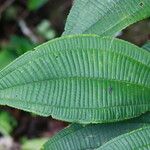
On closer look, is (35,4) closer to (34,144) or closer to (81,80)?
(34,144)

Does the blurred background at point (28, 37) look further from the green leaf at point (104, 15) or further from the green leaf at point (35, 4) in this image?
the green leaf at point (104, 15)

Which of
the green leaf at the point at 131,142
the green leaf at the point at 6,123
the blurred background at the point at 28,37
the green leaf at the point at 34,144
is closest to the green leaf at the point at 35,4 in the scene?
the blurred background at the point at 28,37

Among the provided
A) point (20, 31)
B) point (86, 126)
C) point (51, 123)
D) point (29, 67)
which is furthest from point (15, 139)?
point (29, 67)

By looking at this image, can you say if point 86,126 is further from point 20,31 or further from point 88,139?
point 20,31

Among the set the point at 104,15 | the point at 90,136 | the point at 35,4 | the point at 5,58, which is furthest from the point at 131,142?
the point at 35,4

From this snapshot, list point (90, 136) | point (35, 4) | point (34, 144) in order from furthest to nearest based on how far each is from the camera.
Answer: point (35, 4) < point (34, 144) < point (90, 136)

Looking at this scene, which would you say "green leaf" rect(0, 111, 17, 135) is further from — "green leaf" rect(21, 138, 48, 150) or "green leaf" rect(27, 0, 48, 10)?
"green leaf" rect(27, 0, 48, 10)

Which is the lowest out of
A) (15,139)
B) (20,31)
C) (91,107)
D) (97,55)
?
(15,139)
